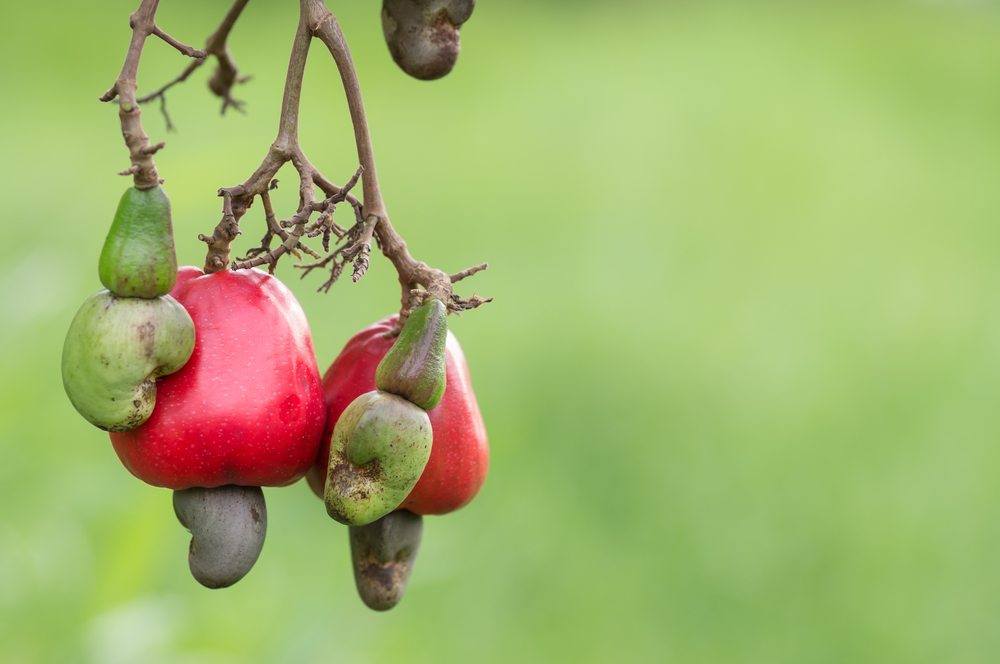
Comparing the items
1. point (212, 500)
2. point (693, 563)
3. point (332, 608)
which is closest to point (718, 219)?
point (693, 563)

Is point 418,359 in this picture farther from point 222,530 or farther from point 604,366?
point 604,366

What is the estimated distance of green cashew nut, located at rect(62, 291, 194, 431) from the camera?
2.22 ft

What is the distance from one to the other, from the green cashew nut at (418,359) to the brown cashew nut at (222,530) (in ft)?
0.39

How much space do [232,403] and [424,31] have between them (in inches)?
10.0

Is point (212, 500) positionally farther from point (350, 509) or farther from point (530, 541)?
point (530, 541)

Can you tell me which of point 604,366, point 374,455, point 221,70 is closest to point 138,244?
point 374,455

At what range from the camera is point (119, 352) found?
0.67 m

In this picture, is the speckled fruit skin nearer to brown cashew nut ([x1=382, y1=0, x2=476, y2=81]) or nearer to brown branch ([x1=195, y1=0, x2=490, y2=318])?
brown branch ([x1=195, y1=0, x2=490, y2=318])

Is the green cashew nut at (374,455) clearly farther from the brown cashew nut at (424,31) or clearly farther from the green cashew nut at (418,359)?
the brown cashew nut at (424,31)

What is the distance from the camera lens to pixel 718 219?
4852 millimetres

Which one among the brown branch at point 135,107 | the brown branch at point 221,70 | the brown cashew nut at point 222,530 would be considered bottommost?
the brown cashew nut at point 222,530

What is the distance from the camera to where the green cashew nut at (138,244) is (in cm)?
66

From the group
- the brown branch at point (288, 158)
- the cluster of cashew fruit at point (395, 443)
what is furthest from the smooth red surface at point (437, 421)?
the brown branch at point (288, 158)

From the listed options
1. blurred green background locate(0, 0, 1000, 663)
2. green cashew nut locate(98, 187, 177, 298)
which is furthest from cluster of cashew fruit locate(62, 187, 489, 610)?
blurred green background locate(0, 0, 1000, 663)
